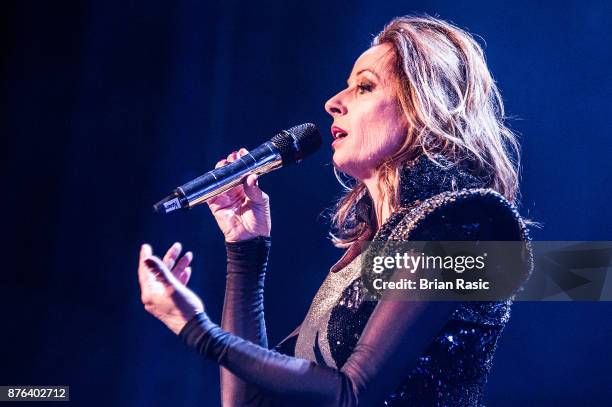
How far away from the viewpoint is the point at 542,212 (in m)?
2.14

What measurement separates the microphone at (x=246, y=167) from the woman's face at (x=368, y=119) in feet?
0.31

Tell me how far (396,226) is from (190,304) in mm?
393

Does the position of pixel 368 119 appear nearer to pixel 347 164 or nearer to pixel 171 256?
pixel 347 164

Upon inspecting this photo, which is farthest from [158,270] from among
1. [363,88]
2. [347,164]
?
[363,88]

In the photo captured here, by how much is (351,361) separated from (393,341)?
0.08 metres

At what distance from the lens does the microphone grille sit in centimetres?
140

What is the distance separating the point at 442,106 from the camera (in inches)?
51.3

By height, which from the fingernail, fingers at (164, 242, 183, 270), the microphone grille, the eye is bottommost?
fingers at (164, 242, 183, 270)

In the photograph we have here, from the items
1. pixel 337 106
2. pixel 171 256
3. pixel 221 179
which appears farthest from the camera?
pixel 337 106

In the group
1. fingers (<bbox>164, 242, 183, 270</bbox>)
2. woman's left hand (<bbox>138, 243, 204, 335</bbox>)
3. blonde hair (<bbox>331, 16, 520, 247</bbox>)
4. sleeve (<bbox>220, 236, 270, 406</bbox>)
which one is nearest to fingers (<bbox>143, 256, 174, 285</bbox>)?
woman's left hand (<bbox>138, 243, 204, 335</bbox>)

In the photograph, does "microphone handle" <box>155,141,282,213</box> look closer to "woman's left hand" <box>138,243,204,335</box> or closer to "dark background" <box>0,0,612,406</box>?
"woman's left hand" <box>138,243,204,335</box>

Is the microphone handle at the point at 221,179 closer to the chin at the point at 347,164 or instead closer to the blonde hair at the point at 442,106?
the chin at the point at 347,164

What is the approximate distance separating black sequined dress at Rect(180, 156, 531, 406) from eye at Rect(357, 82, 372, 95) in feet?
0.80

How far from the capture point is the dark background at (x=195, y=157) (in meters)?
2.01
